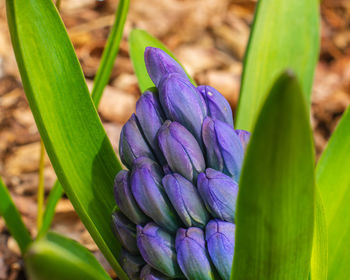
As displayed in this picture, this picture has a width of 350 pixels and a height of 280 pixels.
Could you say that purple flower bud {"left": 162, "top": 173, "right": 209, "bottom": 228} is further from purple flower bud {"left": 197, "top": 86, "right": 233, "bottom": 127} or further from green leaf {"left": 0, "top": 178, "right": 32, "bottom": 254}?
green leaf {"left": 0, "top": 178, "right": 32, "bottom": 254}

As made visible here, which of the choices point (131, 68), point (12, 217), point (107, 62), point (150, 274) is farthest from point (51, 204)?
point (131, 68)

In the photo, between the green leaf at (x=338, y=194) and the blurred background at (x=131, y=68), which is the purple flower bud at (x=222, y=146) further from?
the blurred background at (x=131, y=68)

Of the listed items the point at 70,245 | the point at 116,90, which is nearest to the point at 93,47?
the point at 116,90

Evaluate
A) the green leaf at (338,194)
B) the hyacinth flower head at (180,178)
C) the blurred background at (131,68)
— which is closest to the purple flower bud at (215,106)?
the hyacinth flower head at (180,178)

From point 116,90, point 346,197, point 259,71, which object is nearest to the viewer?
point 346,197

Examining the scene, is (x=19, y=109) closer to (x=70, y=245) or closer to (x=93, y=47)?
(x=93, y=47)

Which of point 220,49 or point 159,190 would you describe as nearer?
point 159,190

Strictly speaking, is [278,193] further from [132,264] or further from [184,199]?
[132,264]

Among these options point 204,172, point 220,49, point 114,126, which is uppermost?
point 220,49
